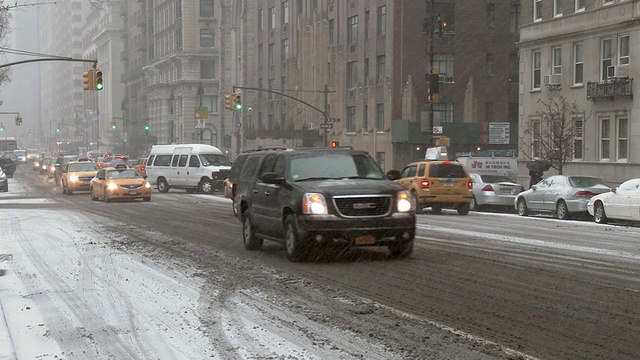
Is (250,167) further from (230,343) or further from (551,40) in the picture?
(551,40)

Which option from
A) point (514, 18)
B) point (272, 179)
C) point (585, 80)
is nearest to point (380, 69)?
point (514, 18)

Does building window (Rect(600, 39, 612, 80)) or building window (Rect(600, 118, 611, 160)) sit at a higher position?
building window (Rect(600, 39, 612, 80))

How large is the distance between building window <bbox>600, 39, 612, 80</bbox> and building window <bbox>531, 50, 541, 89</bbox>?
5494 mm

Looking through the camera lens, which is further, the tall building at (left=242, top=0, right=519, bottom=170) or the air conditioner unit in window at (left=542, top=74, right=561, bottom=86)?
the tall building at (left=242, top=0, right=519, bottom=170)

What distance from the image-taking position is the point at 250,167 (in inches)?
725

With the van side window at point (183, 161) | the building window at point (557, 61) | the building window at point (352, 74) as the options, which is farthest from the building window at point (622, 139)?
the building window at point (352, 74)

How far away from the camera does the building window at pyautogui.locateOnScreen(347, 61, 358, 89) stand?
69463mm

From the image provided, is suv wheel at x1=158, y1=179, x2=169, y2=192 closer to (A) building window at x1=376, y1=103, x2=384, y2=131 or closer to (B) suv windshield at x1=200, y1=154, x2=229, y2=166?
(B) suv windshield at x1=200, y1=154, x2=229, y2=166

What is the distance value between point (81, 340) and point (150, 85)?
12083 cm

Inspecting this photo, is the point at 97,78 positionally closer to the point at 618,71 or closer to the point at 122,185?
the point at 122,185

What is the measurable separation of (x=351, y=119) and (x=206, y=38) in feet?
157

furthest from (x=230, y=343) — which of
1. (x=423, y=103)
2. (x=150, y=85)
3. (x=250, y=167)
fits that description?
(x=150, y=85)

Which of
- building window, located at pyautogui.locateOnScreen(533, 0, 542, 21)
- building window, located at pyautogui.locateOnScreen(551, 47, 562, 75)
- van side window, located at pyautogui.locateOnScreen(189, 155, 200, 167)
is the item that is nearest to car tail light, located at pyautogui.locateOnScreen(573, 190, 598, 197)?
building window, located at pyautogui.locateOnScreen(551, 47, 562, 75)

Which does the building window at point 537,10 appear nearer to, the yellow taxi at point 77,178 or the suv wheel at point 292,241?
the yellow taxi at point 77,178
